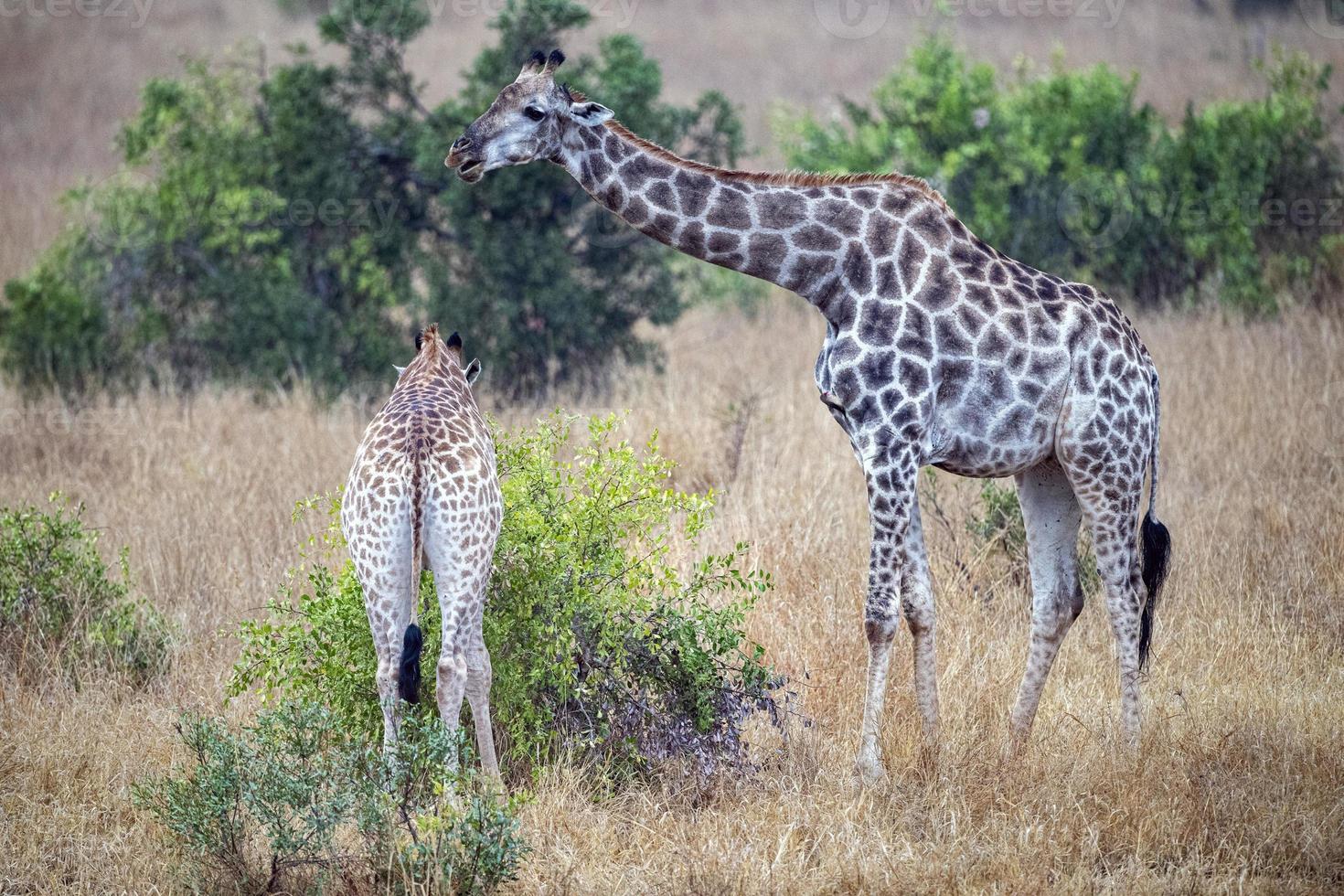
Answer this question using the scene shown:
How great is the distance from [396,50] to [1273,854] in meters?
10.4

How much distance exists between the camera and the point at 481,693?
218 inches

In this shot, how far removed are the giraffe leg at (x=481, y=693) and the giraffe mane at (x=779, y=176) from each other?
2.15 m

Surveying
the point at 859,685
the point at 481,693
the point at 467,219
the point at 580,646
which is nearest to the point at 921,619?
the point at 859,685

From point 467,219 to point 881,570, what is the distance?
25.0 feet

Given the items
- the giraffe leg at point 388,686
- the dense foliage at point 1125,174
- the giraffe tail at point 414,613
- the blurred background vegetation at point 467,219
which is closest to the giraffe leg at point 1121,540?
the giraffe tail at point 414,613

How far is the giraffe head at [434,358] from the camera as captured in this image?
6.31 meters

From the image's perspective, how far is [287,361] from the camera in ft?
41.6

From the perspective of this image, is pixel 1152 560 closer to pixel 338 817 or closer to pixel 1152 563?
pixel 1152 563

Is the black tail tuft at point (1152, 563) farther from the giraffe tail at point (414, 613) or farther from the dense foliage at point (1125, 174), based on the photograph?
the dense foliage at point (1125, 174)

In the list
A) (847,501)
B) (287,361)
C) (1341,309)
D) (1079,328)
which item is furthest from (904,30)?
(1079,328)

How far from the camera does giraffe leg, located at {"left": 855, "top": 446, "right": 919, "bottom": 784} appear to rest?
575cm

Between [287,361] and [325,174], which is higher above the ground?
[325,174]

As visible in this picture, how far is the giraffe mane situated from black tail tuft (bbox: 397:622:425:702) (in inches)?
92.5

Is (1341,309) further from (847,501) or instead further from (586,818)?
(586,818)
